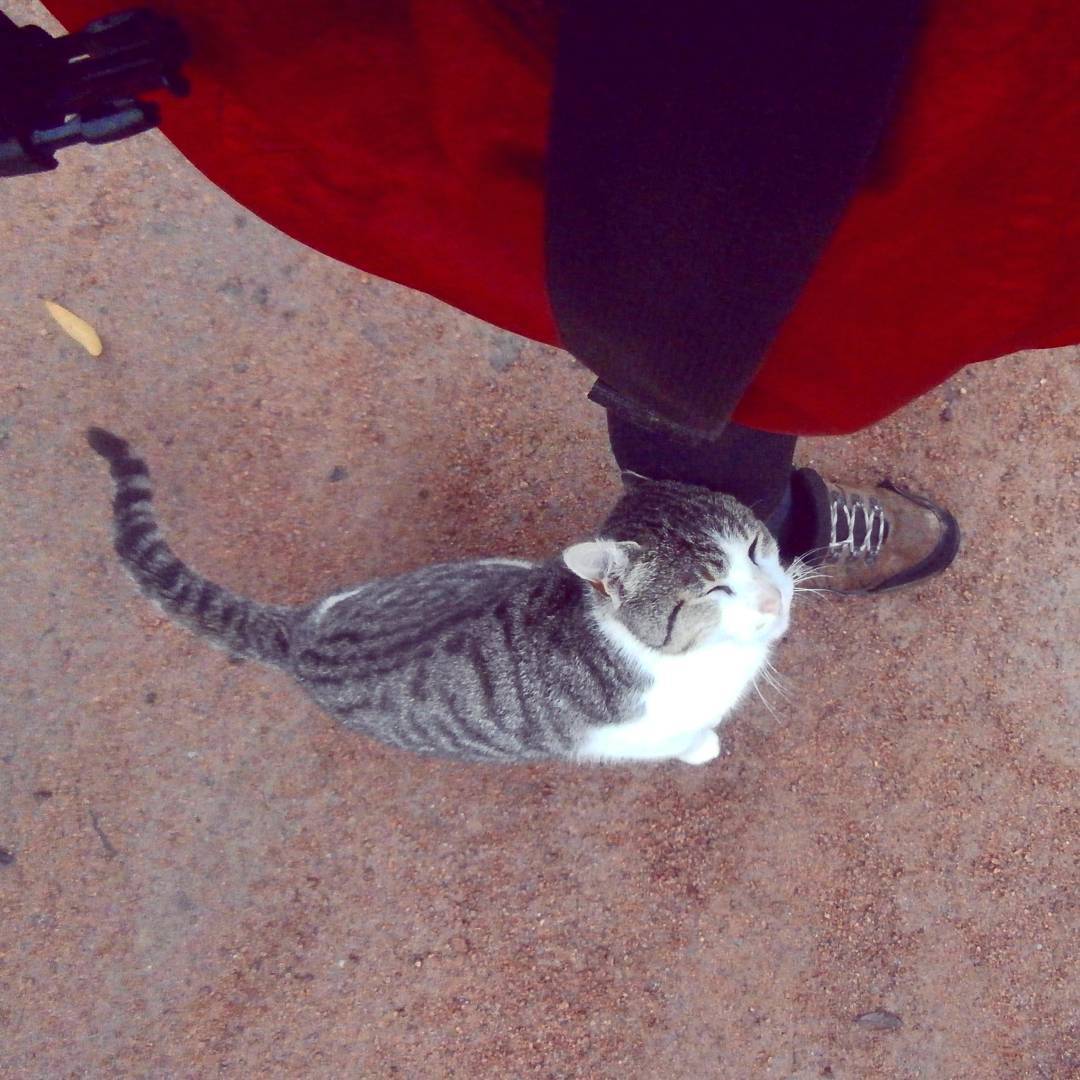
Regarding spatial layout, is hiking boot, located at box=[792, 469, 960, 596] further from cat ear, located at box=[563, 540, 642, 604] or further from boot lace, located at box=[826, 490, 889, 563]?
cat ear, located at box=[563, 540, 642, 604]

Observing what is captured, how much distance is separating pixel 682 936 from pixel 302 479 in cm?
152

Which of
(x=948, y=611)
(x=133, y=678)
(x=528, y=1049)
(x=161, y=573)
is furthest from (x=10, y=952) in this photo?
(x=948, y=611)

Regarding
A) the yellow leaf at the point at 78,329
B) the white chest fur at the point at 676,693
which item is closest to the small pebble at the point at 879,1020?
the white chest fur at the point at 676,693

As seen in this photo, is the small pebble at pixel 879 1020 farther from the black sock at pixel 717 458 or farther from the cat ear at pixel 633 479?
the cat ear at pixel 633 479

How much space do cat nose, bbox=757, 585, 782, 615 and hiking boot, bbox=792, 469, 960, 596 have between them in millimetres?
450

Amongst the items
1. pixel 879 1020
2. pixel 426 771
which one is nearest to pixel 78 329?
pixel 426 771

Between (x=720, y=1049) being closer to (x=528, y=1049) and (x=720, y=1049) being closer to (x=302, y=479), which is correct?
(x=528, y=1049)

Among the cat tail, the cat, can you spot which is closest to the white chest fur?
the cat

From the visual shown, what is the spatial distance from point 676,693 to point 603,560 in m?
0.37

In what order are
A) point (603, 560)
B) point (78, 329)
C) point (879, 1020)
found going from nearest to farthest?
point (603, 560) < point (879, 1020) < point (78, 329)

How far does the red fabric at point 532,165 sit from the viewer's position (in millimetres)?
552

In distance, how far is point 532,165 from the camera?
695 millimetres

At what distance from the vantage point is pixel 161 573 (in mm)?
1688

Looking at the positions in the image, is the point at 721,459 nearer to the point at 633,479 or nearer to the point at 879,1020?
the point at 633,479
